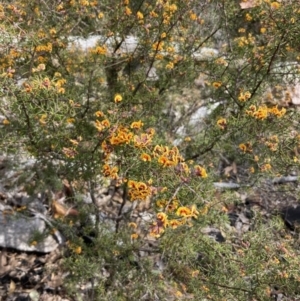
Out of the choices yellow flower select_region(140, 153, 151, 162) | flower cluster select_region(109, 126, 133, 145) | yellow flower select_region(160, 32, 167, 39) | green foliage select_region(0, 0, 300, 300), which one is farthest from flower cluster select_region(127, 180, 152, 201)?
yellow flower select_region(160, 32, 167, 39)

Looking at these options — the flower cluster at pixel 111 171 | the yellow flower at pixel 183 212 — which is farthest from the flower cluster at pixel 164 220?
the flower cluster at pixel 111 171

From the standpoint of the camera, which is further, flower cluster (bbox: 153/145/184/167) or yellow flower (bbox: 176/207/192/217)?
flower cluster (bbox: 153/145/184/167)

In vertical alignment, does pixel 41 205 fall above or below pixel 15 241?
above

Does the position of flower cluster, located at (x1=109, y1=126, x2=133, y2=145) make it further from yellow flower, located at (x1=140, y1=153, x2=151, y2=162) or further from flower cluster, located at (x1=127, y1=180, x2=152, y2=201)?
flower cluster, located at (x1=127, y1=180, x2=152, y2=201)

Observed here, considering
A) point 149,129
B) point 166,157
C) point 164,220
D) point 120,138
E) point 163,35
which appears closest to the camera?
point 164,220

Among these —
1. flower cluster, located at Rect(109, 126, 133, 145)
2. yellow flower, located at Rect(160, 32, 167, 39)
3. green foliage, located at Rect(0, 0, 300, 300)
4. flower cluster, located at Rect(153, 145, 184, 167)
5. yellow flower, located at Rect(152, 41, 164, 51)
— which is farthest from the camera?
yellow flower, located at Rect(152, 41, 164, 51)

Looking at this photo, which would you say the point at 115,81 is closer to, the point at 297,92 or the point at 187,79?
the point at 187,79

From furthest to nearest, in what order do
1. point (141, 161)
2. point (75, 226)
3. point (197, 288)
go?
point (75, 226) → point (197, 288) → point (141, 161)

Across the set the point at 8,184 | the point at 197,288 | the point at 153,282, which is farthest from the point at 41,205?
the point at 197,288

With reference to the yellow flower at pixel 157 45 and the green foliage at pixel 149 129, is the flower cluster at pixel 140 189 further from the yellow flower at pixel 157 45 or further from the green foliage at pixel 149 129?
the yellow flower at pixel 157 45

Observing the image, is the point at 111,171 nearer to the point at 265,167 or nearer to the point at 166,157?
the point at 166,157

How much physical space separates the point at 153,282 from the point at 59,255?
1.35m

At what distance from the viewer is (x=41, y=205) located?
5.07 meters

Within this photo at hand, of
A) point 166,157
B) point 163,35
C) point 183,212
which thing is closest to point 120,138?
point 166,157
